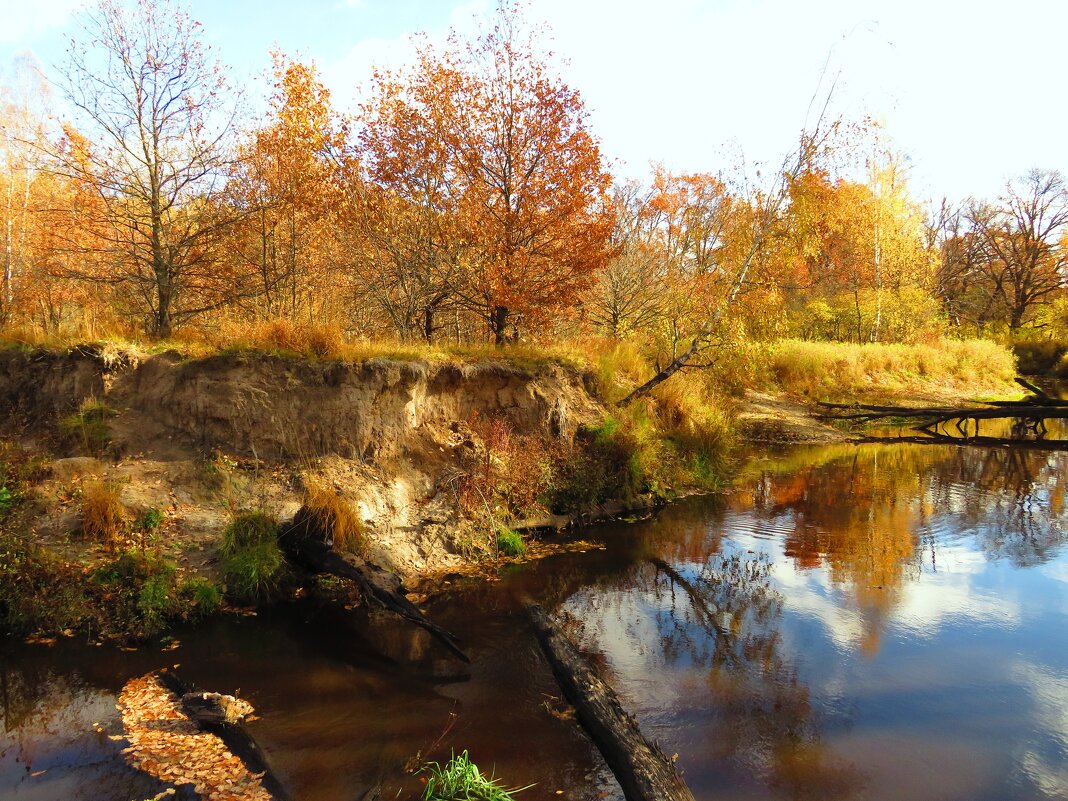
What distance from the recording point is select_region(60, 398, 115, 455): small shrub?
9391mm

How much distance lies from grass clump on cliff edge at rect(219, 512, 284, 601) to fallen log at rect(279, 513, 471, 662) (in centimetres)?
20

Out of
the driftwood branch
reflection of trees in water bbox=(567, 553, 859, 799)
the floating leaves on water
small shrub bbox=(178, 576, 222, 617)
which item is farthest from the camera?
small shrub bbox=(178, 576, 222, 617)

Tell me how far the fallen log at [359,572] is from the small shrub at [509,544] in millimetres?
2426

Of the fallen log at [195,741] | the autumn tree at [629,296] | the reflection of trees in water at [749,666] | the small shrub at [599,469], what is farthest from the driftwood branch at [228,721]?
the autumn tree at [629,296]

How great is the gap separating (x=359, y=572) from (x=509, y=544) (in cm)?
313

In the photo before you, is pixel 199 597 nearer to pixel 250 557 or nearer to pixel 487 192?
pixel 250 557

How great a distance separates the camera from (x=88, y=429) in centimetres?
945

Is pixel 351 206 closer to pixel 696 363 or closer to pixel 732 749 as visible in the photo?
pixel 696 363

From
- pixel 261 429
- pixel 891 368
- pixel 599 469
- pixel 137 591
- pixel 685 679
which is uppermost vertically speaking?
pixel 891 368

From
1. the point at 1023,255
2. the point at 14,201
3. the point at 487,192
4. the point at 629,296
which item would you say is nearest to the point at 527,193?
the point at 487,192

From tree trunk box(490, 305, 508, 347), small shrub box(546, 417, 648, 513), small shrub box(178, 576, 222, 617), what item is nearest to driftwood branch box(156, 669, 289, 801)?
small shrub box(178, 576, 222, 617)

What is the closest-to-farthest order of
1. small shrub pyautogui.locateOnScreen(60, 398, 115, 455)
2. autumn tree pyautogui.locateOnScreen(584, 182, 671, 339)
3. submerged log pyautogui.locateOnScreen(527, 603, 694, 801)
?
submerged log pyautogui.locateOnScreen(527, 603, 694, 801), small shrub pyautogui.locateOnScreen(60, 398, 115, 455), autumn tree pyautogui.locateOnScreen(584, 182, 671, 339)

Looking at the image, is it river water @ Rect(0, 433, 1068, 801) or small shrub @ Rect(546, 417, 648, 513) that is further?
small shrub @ Rect(546, 417, 648, 513)

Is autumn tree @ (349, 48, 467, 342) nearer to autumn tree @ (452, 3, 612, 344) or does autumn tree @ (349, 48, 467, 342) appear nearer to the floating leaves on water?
autumn tree @ (452, 3, 612, 344)
